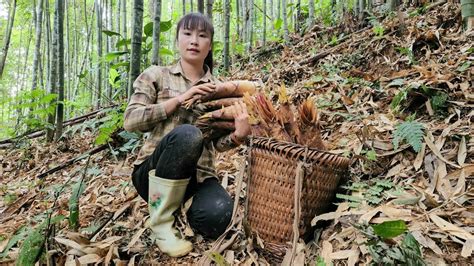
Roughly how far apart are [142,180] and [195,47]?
2.44 feet

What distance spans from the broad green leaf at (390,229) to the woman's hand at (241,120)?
0.77 metres

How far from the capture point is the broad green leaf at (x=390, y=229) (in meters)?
1.14

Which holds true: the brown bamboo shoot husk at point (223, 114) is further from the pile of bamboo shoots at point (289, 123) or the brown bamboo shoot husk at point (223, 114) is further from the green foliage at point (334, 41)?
the green foliage at point (334, 41)

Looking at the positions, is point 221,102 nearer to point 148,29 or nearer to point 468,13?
point 468,13

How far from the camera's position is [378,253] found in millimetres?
1152

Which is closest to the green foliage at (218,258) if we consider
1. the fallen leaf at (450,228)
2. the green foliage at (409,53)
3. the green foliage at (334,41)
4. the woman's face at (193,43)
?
the fallen leaf at (450,228)

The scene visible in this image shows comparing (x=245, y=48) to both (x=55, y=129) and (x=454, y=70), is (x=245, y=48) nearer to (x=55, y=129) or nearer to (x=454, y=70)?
(x=55, y=129)

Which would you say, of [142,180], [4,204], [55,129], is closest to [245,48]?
[55,129]

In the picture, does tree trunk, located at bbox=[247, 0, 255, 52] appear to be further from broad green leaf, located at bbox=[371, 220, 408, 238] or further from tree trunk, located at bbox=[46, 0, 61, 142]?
broad green leaf, located at bbox=[371, 220, 408, 238]

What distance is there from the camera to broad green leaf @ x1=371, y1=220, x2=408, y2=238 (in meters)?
1.14

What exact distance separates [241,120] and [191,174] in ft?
1.25

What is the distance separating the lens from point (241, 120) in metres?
1.76

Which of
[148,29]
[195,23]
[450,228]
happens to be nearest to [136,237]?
[195,23]

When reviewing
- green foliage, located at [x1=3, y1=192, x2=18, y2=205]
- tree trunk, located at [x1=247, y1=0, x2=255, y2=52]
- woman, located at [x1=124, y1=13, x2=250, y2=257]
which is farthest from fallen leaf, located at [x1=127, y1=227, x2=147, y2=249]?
tree trunk, located at [x1=247, y1=0, x2=255, y2=52]
